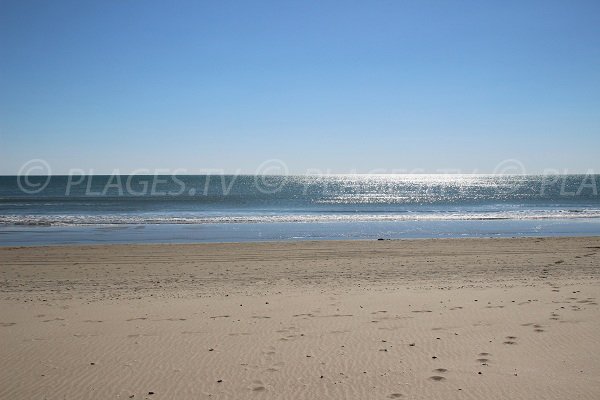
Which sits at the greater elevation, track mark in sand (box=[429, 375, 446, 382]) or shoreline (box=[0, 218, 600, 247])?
track mark in sand (box=[429, 375, 446, 382])

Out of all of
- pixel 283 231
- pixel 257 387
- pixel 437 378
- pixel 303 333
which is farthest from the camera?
pixel 283 231

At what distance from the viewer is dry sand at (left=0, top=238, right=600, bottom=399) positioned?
5.20 metres

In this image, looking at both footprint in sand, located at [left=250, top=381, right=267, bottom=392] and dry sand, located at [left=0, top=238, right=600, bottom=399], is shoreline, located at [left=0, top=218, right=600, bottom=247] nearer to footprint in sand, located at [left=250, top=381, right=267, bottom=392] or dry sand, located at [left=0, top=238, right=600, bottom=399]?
dry sand, located at [left=0, top=238, right=600, bottom=399]

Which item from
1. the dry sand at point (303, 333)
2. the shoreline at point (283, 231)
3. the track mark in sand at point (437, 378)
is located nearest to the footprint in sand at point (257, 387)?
the dry sand at point (303, 333)

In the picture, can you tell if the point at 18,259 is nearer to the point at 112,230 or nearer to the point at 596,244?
the point at 112,230

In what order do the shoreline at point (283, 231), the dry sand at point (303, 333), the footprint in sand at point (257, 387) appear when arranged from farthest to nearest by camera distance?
1. the shoreline at point (283, 231)
2. the dry sand at point (303, 333)
3. the footprint in sand at point (257, 387)

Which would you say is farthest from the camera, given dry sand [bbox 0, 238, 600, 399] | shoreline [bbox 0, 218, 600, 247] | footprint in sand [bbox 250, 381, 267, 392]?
shoreline [bbox 0, 218, 600, 247]

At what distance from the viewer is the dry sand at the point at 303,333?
520 cm

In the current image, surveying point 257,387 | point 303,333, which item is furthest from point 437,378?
point 303,333

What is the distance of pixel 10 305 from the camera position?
8859 millimetres

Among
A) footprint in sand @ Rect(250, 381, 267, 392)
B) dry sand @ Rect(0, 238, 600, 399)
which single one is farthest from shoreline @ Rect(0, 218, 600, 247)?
footprint in sand @ Rect(250, 381, 267, 392)

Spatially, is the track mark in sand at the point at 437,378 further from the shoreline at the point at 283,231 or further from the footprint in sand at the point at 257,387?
the shoreline at the point at 283,231

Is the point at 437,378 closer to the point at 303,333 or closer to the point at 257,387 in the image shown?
the point at 257,387

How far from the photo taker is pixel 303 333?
6.91 meters
